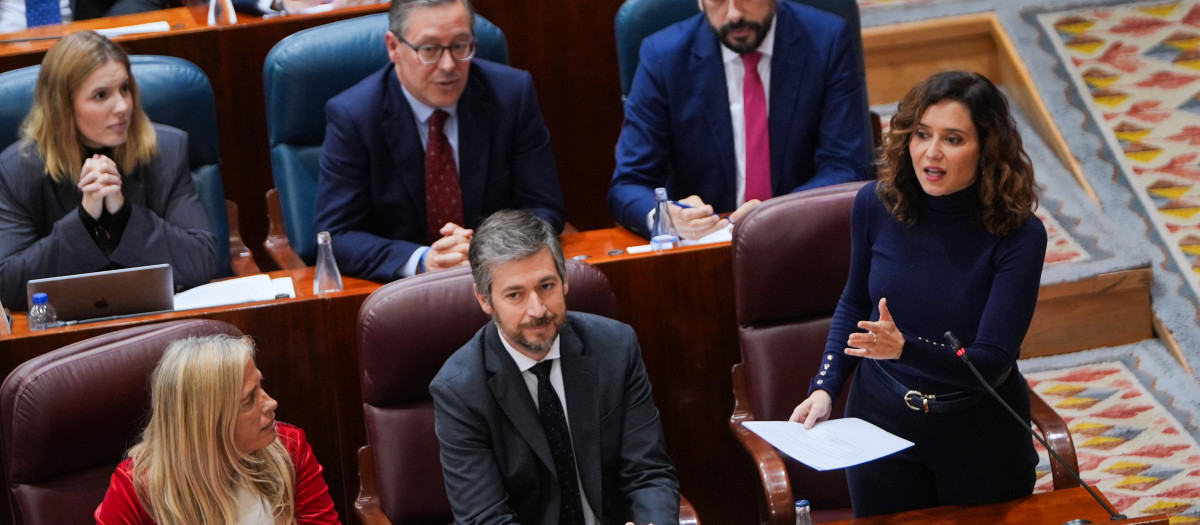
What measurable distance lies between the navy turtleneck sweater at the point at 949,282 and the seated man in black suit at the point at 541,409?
38 cm

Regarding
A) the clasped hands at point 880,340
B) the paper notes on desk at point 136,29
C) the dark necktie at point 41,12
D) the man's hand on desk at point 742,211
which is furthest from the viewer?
the dark necktie at point 41,12

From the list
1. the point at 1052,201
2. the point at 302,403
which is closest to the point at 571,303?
the point at 302,403

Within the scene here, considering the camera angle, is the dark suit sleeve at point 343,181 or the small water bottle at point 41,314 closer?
the small water bottle at point 41,314

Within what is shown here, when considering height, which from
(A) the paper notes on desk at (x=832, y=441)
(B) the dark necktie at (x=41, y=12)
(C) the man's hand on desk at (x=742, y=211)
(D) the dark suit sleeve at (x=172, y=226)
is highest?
(B) the dark necktie at (x=41, y=12)

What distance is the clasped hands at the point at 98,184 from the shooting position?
103 inches

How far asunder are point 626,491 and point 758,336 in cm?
43

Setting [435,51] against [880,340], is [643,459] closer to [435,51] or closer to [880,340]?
[880,340]

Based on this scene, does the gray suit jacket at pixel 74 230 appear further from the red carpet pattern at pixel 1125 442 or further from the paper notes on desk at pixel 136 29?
the red carpet pattern at pixel 1125 442

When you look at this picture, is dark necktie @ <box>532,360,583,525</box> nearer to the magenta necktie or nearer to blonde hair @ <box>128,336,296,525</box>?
blonde hair @ <box>128,336,296,525</box>

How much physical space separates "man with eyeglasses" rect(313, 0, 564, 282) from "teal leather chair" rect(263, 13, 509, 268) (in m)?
0.16

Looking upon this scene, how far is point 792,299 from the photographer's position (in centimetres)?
238

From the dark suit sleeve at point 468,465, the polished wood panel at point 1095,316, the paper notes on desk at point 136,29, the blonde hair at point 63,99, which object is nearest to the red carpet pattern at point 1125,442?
the polished wood panel at point 1095,316

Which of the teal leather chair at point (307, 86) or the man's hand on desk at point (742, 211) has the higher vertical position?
the teal leather chair at point (307, 86)

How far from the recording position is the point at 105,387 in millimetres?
2066
